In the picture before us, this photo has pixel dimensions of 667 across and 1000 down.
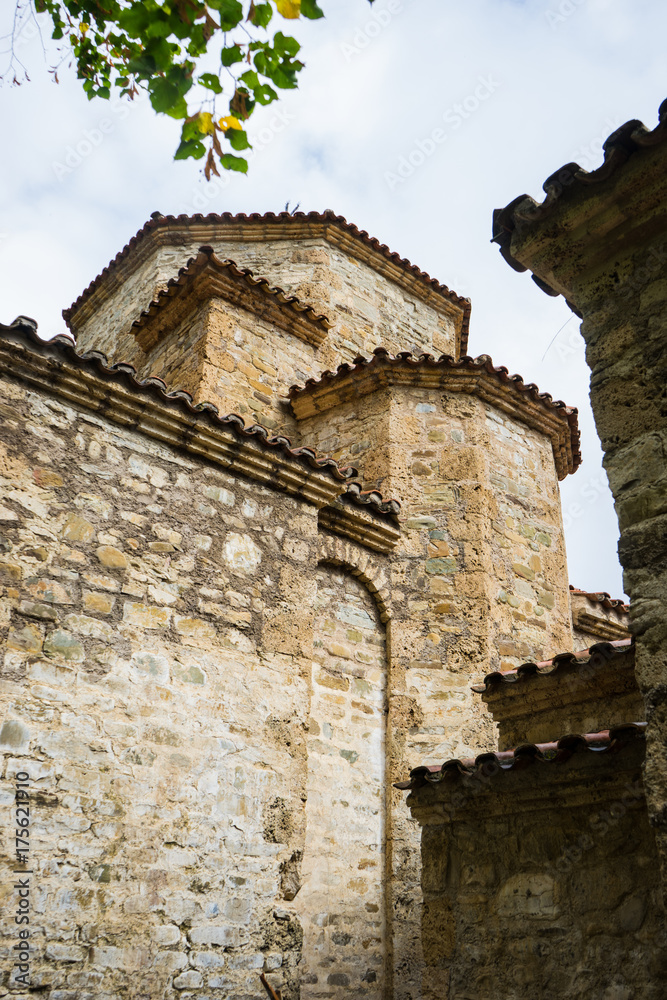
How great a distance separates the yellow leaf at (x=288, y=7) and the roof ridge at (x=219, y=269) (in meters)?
6.00

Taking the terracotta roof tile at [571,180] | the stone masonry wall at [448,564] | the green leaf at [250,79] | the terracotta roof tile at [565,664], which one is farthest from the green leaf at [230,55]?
the stone masonry wall at [448,564]

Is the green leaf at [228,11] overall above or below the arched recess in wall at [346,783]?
above

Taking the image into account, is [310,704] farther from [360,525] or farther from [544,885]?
[544,885]

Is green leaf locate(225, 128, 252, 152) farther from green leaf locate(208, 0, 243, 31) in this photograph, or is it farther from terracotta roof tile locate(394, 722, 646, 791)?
terracotta roof tile locate(394, 722, 646, 791)

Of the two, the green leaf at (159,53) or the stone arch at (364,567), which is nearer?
the green leaf at (159,53)

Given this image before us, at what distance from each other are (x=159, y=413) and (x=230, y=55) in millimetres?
2609

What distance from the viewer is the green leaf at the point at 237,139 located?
120 inches

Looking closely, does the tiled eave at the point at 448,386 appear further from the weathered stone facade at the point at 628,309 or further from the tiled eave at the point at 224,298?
the weathered stone facade at the point at 628,309

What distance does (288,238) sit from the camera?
10586 mm

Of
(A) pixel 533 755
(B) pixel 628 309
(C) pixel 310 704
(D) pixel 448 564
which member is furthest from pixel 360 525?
(B) pixel 628 309

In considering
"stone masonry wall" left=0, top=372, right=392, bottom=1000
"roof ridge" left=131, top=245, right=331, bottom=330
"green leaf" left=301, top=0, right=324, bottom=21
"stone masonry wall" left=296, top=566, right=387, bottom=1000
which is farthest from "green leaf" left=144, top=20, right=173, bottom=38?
"roof ridge" left=131, top=245, right=331, bottom=330

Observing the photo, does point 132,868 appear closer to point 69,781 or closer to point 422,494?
point 69,781

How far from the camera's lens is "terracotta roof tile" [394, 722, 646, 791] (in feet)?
10.8

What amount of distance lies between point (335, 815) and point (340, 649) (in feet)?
4.00
